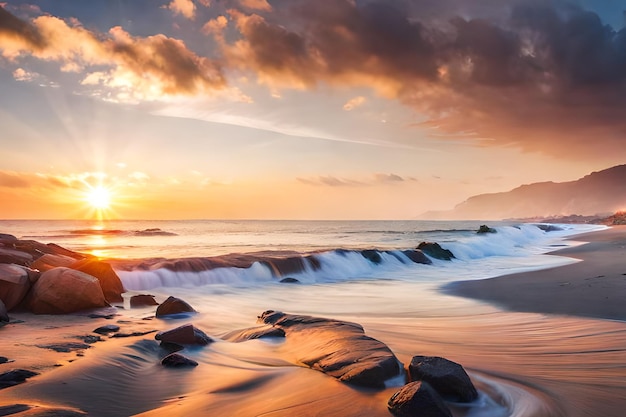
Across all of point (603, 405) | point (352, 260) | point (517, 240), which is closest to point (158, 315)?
point (603, 405)

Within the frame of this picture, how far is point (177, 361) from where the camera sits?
4.90m

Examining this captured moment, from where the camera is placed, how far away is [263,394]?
403 centimetres

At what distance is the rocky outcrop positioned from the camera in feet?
24.5

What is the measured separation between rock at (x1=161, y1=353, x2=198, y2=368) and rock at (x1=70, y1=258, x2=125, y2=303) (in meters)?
5.40

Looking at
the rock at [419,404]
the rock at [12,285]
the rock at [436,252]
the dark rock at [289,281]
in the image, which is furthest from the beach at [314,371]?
the rock at [436,252]

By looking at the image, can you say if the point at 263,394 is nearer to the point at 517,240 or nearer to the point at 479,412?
the point at 479,412

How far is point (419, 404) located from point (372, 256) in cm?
1702

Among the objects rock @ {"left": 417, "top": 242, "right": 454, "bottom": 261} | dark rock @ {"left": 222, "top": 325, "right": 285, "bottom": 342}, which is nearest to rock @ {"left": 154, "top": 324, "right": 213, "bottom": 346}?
dark rock @ {"left": 222, "top": 325, "right": 285, "bottom": 342}

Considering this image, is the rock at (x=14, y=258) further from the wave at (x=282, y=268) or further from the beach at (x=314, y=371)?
the beach at (x=314, y=371)

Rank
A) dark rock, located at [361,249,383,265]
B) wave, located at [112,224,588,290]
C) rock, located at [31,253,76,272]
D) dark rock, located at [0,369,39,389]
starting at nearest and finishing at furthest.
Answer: dark rock, located at [0,369,39,389] < rock, located at [31,253,76,272] < wave, located at [112,224,588,290] < dark rock, located at [361,249,383,265]

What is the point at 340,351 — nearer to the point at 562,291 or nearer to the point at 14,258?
the point at 562,291

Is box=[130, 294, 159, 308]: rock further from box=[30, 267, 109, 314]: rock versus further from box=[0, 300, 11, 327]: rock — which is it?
box=[0, 300, 11, 327]: rock

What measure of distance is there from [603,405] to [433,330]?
3408 mm

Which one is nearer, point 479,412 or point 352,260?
point 479,412
